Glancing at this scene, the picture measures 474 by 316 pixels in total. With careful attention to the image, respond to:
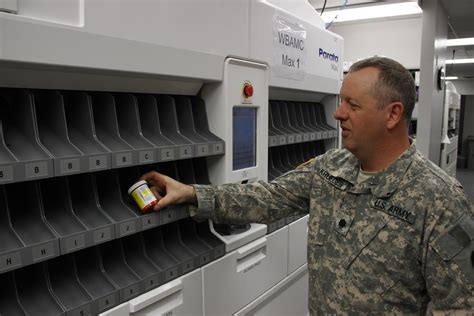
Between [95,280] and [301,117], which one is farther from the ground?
[301,117]

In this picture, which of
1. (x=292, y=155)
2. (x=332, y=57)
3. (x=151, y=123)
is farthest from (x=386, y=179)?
(x=332, y=57)

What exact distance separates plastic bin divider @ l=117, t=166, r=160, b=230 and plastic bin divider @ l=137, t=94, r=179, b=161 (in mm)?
153

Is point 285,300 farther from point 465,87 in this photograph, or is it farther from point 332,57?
point 465,87

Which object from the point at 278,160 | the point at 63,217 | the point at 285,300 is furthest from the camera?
the point at 278,160

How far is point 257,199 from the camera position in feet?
5.44

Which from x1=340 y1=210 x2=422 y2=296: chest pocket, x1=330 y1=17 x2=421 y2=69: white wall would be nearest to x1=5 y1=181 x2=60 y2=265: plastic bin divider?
x1=340 y1=210 x2=422 y2=296: chest pocket

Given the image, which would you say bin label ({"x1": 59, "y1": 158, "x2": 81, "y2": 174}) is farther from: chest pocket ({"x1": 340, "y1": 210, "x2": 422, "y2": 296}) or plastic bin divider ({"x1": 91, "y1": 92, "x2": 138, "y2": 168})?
chest pocket ({"x1": 340, "y1": 210, "x2": 422, "y2": 296})

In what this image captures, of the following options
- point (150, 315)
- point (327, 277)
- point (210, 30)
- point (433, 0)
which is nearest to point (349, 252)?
point (327, 277)

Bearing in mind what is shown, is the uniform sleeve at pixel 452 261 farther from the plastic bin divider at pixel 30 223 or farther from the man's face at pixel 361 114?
the plastic bin divider at pixel 30 223

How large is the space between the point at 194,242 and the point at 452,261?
3.12 ft

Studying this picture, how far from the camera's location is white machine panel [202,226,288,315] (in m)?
1.63

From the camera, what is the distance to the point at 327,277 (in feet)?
4.85

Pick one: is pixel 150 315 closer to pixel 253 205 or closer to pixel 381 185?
pixel 253 205

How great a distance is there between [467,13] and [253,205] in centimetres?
365
